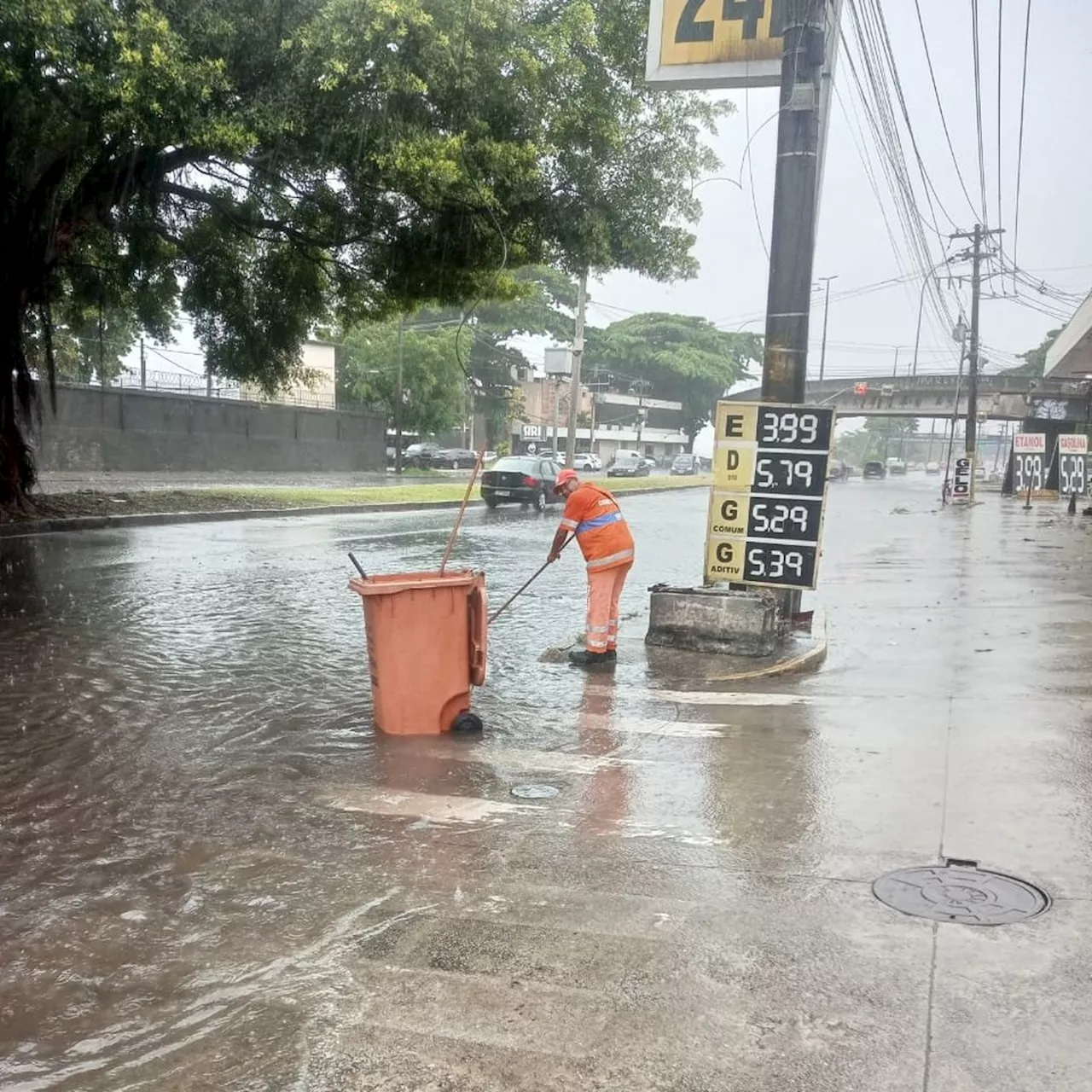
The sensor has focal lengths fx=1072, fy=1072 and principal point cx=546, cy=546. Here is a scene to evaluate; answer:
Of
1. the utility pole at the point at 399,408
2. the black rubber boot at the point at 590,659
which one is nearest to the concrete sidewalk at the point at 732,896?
the black rubber boot at the point at 590,659

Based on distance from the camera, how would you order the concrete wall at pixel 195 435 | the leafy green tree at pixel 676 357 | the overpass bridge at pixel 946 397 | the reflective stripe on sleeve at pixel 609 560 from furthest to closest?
1. the leafy green tree at pixel 676 357
2. the overpass bridge at pixel 946 397
3. the concrete wall at pixel 195 435
4. the reflective stripe on sleeve at pixel 609 560

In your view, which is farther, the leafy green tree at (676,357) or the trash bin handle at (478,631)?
the leafy green tree at (676,357)

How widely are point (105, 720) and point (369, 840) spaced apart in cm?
265

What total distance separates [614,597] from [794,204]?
3.46 metres

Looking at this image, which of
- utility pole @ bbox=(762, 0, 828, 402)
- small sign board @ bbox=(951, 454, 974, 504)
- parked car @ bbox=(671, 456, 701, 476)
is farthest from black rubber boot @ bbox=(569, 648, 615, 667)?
parked car @ bbox=(671, 456, 701, 476)

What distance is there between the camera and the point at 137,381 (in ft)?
126

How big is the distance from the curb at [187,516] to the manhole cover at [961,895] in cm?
1568

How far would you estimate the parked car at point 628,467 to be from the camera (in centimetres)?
5881

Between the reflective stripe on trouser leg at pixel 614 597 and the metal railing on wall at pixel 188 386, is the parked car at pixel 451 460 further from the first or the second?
the reflective stripe on trouser leg at pixel 614 597

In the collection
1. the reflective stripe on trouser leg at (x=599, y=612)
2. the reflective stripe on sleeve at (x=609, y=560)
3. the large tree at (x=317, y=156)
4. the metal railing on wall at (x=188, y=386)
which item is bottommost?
the reflective stripe on trouser leg at (x=599, y=612)

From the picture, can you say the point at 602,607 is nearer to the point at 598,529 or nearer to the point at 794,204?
the point at 598,529

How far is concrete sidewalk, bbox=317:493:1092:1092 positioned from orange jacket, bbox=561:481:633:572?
0.88m

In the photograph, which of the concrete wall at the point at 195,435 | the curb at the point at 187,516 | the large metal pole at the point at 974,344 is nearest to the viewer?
the curb at the point at 187,516

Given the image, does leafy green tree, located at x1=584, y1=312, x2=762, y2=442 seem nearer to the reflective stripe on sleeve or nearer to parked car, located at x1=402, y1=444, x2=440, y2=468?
parked car, located at x1=402, y1=444, x2=440, y2=468
